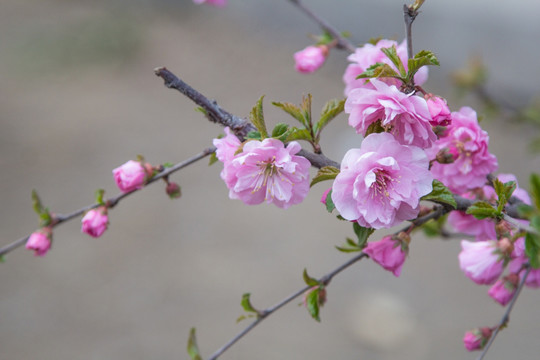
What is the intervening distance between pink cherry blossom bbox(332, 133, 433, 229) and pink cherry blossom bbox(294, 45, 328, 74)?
392 millimetres

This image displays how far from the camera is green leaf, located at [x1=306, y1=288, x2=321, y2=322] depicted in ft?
2.11

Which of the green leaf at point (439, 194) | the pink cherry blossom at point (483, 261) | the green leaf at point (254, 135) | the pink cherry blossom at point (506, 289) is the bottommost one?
the pink cherry blossom at point (506, 289)

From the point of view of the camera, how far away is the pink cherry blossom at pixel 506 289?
2.16 feet

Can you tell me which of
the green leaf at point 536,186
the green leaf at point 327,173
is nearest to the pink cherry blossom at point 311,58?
the green leaf at point 327,173

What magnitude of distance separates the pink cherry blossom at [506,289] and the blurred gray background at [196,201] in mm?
972

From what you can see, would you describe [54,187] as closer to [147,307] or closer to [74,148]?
[74,148]

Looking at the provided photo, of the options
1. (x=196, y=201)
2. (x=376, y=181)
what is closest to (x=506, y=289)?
(x=376, y=181)

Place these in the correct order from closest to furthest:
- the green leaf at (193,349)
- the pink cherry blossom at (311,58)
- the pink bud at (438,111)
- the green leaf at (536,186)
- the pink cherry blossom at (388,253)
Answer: the green leaf at (536,186) → the pink bud at (438,111) → the pink cherry blossom at (388,253) → the green leaf at (193,349) → the pink cherry blossom at (311,58)

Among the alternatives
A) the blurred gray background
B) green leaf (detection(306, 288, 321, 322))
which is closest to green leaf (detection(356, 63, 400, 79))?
green leaf (detection(306, 288, 321, 322))

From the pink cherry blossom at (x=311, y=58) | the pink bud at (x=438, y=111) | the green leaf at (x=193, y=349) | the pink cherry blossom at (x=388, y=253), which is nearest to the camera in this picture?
the pink bud at (x=438, y=111)

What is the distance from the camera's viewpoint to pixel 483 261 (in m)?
0.56

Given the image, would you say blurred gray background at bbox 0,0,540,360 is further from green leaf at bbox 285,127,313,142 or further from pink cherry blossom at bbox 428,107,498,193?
green leaf at bbox 285,127,313,142

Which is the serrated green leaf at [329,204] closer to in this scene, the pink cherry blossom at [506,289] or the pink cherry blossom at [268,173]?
the pink cherry blossom at [268,173]

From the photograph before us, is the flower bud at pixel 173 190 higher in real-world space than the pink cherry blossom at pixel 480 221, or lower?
higher
